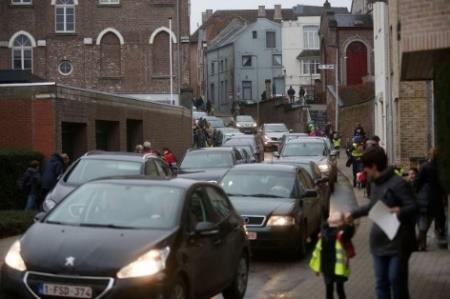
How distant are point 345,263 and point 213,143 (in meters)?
44.0

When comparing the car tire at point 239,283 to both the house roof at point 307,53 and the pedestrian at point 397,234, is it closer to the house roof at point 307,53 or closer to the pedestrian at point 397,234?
the pedestrian at point 397,234

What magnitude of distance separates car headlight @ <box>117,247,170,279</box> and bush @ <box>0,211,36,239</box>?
30.1 feet

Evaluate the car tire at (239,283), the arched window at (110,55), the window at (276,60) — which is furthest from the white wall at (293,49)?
the car tire at (239,283)

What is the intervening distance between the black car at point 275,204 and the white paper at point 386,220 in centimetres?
645

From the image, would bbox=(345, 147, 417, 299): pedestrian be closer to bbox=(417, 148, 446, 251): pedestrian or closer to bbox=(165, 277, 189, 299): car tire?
bbox=(165, 277, 189, 299): car tire

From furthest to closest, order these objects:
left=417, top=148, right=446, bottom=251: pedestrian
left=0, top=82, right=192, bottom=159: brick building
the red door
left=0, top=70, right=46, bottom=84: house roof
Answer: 1. the red door
2. left=0, top=70, right=46, bottom=84: house roof
3. left=0, top=82, right=192, bottom=159: brick building
4. left=417, top=148, right=446, bottom=251: pedestrian

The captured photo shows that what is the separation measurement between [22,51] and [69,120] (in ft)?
97.4

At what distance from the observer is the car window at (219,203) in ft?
37.6

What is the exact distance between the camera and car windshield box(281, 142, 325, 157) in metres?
33.1

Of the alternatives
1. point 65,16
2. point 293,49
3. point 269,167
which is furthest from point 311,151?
point 293,49

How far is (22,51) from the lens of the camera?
57.0 m

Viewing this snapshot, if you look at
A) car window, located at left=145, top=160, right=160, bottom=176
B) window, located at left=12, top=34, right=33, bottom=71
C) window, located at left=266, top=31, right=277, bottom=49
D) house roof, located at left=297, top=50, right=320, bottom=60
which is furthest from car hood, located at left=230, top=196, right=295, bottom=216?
window, located at left=266, top=31, right=277, bottom=49

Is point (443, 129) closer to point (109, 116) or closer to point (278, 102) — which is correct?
point (109, 116)

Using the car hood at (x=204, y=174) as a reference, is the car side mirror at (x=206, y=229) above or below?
below
